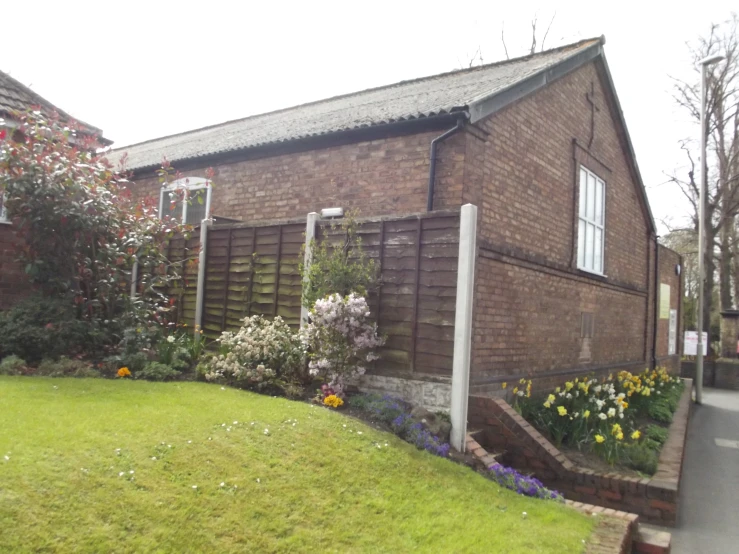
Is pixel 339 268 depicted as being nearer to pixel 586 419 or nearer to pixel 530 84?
pixel 586 419

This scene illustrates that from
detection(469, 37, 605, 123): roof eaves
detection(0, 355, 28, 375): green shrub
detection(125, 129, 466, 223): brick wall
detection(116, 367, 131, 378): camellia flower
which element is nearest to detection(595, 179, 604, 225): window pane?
detection(469, 37, 605, 123): roof eaves

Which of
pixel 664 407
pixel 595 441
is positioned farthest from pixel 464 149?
pixel 664 407

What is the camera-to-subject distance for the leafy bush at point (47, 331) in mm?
6816

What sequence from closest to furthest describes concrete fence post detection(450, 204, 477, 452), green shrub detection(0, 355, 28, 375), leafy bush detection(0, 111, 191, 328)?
1. concrete fence post detection(450, 204, 477, 452)
2. green shrub detection(0, 355, 28, 375)
3. leafy bush detection(0, 111, 191, 328)

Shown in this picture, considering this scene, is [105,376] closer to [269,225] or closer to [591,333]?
[269,225]

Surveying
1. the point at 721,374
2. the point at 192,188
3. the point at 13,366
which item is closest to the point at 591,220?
the point at 192,188

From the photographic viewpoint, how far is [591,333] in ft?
36.6

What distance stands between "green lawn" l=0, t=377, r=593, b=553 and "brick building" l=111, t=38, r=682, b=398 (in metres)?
1.66

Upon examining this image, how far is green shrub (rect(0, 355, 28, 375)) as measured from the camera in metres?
6.23

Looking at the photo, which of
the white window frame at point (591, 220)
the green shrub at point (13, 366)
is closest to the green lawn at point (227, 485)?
the green shrub at point (13, 366)

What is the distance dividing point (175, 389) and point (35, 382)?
1315mm

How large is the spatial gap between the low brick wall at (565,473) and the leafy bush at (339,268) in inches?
74.4

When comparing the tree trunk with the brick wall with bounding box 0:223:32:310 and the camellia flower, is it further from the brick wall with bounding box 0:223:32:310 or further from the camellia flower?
the brick wall with bounding box 0:223:32:310

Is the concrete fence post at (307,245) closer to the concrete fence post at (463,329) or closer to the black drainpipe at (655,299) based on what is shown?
the concrete fence post at (463,329)
